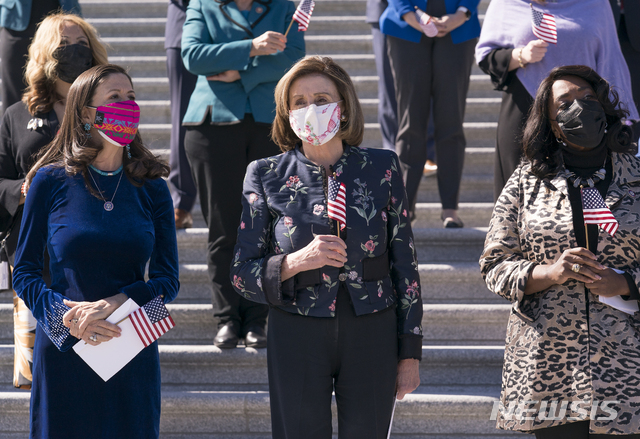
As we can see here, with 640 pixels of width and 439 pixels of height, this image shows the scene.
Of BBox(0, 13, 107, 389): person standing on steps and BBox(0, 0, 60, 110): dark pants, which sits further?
BBox(0, 0, 60, 110): dark pants

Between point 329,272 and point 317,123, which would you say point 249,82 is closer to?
point 317,123

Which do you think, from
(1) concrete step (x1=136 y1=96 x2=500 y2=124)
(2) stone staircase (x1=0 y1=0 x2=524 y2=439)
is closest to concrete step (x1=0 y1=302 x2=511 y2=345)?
(2) stone staircase (x1=0 y1=0 x2=524 y2=439)

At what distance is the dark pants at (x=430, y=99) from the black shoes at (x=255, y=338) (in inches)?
53.7

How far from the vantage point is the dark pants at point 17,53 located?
4.81 m

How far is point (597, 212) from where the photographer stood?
2.62m

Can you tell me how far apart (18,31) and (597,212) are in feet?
12.8

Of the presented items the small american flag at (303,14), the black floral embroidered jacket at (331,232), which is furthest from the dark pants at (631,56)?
the black floral embroidered jacket at (331,232)

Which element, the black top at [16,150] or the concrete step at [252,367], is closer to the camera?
the black top at [16,150]

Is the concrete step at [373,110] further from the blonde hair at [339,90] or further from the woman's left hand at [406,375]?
the woman's left hand at [406,375]

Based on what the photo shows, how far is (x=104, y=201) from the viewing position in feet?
9.24

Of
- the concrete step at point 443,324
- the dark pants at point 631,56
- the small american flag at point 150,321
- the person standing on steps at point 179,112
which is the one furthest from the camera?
the person standing on steps at point 179,112

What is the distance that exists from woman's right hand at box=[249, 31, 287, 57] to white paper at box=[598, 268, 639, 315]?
7.06 feet

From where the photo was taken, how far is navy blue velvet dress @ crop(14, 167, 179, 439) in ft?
8.86

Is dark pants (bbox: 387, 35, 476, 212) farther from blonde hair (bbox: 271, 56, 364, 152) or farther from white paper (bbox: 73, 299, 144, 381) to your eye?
white paper (bbox: 73, 299, 144, 381)
